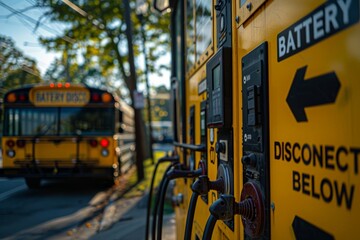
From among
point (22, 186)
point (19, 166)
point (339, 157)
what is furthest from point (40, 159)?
point (339, 157)

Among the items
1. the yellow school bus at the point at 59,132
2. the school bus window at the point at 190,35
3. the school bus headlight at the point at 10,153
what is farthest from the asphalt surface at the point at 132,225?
the school bus headlight at the point at 10,153

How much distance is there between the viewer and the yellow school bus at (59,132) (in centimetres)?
928

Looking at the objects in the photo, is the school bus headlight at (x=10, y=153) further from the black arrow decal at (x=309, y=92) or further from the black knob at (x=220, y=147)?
the black arrow decal at (x=309, y=92)

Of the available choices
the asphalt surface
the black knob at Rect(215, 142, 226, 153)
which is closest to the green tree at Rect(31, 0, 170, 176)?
the asphalt surface

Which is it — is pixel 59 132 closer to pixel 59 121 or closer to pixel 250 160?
pixel 59 121

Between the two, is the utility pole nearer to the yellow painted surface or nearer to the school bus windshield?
the school bus windshield

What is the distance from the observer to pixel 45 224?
6238 millimetres

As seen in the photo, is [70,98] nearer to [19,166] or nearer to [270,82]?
[19,166]

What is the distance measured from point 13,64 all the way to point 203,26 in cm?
173

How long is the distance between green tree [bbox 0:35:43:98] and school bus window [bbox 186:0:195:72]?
1.18 metres

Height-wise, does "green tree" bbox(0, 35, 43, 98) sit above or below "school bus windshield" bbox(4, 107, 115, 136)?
above

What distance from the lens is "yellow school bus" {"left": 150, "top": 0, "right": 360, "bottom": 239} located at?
2.69 feet

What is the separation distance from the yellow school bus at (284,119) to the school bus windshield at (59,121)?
7.77 m

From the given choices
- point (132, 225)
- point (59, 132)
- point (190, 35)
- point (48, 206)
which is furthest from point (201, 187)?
point (59, 132)
